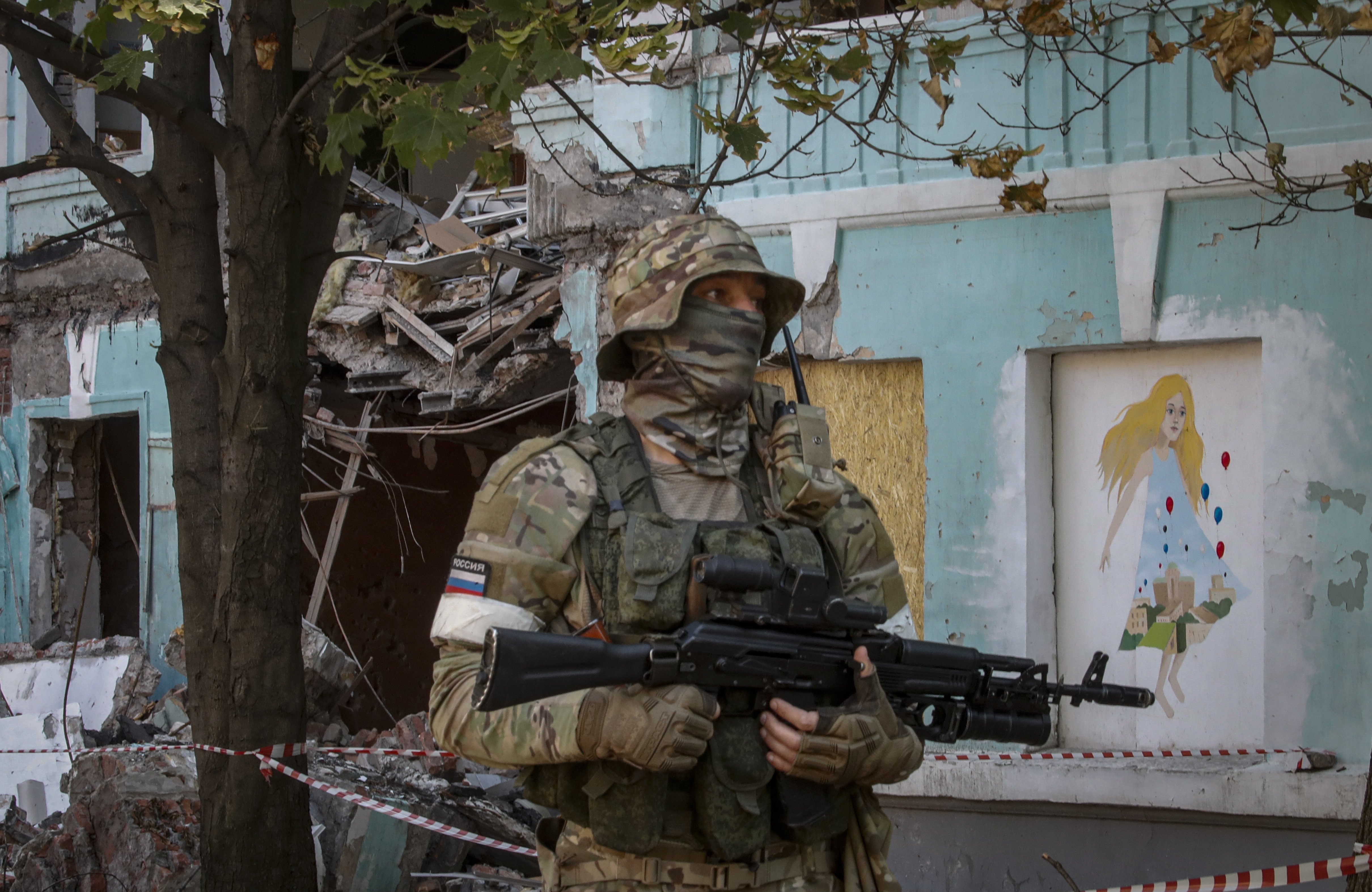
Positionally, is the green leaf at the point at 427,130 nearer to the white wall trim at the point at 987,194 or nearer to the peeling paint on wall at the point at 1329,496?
the white wall trim at the point at 987,194

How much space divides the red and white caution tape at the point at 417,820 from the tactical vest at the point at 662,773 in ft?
7.10

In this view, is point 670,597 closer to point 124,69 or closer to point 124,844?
point 124,69

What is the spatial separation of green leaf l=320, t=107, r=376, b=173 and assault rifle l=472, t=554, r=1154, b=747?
2.06 m

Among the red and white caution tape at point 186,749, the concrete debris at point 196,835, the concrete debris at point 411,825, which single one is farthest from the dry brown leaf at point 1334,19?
the concrete debris at point 411,825

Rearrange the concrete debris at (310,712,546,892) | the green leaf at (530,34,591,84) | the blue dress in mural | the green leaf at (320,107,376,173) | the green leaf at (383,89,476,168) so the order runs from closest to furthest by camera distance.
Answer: the green leaf at (530,34,591,84) < the green leaf at (383,89,476,168) < the green leaf at (320,107,376,173) < the concrete debris at (310,712,546,892) < the blue dress in mural

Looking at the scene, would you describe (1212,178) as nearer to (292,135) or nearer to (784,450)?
(784,450)

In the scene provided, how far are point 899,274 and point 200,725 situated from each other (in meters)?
3.72

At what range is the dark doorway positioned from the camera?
10.8m

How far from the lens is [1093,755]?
5797 mm

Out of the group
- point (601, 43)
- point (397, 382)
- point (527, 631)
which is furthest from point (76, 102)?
point (527, 631)

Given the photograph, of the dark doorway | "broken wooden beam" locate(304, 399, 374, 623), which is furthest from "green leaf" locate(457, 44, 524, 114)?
the dark doorway

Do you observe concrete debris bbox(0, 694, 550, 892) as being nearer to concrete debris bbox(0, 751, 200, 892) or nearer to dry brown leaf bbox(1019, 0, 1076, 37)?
concrete debris bbox(0, 751, 200, 892)

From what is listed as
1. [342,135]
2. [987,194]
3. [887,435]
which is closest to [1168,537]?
[887,435]

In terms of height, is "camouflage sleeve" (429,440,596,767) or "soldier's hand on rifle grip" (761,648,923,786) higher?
"camouflage sleeve" (429,440,596,767)
